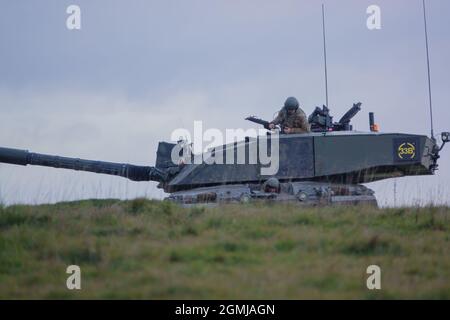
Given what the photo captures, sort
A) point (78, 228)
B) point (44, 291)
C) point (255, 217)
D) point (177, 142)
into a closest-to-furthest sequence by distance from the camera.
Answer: point (44, 291) → point (78, 228) → point (255, 217) → point (177, 142)

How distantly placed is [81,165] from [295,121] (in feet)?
16.9

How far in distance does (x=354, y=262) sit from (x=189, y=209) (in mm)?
4275

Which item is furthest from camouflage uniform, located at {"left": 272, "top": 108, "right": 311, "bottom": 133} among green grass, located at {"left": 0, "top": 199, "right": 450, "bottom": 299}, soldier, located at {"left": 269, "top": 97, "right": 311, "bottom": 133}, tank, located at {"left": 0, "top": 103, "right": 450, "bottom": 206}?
green grass, located at {"left": 0, "top": 199, "right": 450, "bottom": 299}

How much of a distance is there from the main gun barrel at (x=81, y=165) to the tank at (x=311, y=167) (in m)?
1.19

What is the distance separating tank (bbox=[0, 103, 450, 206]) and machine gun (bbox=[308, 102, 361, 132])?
46 centimetres

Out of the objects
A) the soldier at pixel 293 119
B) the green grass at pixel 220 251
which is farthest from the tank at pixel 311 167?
the green grass at pixel 220 251

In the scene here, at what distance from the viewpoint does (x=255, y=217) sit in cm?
1290

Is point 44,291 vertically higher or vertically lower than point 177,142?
lower

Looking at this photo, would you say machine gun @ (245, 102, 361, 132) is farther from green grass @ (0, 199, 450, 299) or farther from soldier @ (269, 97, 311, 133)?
green grass @ (0, 199, 450, 299)

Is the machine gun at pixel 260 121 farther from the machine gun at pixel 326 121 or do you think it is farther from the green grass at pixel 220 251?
the green grass at pixel 220 251

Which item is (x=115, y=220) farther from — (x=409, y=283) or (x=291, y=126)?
(x=291, y=126)

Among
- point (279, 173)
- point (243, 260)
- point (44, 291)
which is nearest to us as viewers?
point (44, 291)

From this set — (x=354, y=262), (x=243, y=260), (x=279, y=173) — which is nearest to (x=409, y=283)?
(x=354, y=262)
